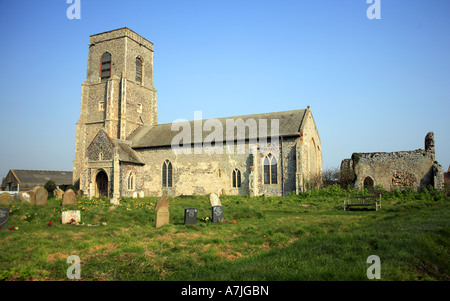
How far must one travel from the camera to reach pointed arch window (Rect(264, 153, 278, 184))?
85.7 ft

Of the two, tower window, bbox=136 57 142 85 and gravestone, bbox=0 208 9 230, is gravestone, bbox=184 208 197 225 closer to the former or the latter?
gravestone, bbox=0 208 9 230

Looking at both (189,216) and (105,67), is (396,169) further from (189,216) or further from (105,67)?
(105,67)

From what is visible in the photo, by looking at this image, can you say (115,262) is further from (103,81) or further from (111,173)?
(103,81)

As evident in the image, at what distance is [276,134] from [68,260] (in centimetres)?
2067

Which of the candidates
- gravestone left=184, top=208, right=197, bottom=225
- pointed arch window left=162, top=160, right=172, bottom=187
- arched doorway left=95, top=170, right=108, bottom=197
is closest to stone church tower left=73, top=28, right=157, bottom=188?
arched doorway left=95, top=170, right=108, bottom=197

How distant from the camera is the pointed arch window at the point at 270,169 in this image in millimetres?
26109

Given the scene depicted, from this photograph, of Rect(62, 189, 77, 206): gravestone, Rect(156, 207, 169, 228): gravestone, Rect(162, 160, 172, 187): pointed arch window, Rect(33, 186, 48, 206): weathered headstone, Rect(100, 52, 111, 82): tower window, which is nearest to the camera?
Rect(156, 207, 169, 228): gravestone

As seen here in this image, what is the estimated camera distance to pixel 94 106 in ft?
119

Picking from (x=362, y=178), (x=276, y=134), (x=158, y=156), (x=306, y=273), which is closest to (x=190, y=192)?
(x=158, y=156)

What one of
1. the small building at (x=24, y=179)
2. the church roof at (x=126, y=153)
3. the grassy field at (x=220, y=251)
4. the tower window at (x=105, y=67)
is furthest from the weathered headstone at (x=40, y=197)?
the small building at (x=24, y=179)

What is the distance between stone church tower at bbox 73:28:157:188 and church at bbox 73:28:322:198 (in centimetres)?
11

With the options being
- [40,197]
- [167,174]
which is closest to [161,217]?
[40,197]

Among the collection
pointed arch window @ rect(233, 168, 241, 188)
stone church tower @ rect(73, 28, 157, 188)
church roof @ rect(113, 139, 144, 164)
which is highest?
stone church tower @ rect(73, 28, 157, 188)
